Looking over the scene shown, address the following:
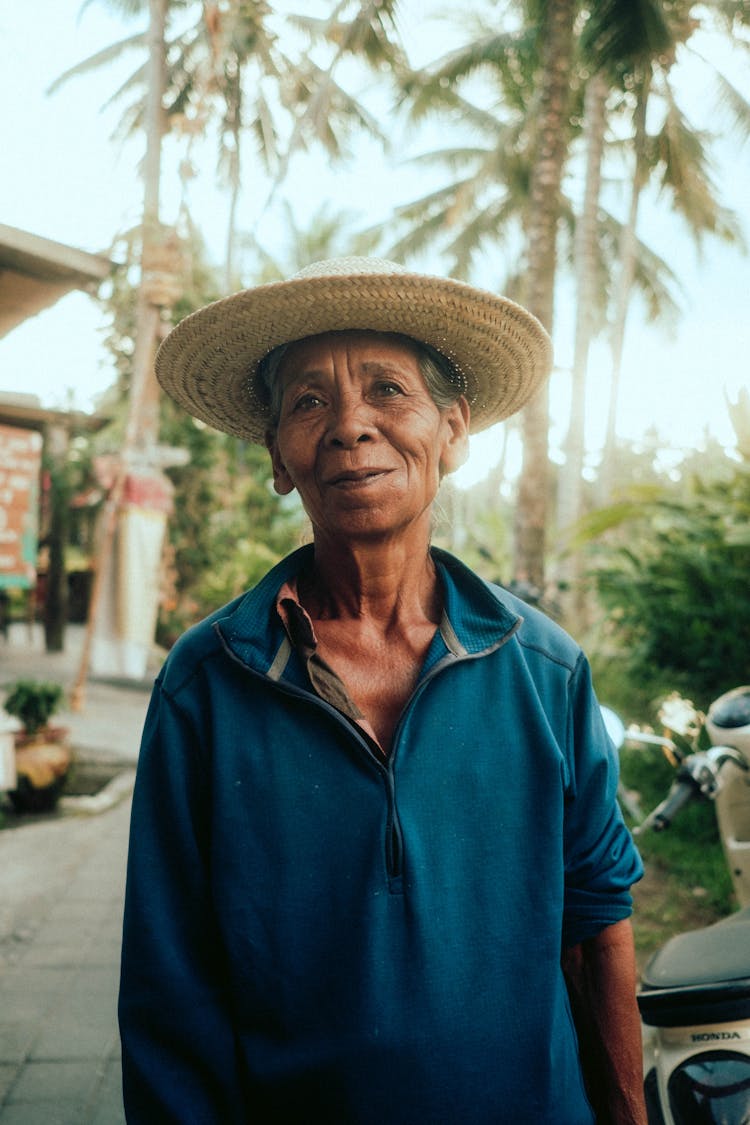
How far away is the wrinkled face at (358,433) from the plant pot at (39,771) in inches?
206

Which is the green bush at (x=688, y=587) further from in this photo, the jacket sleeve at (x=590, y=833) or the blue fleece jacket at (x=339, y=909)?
the blue fleece jacket at (x=339, y=909)

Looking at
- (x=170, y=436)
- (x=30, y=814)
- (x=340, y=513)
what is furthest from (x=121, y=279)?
(x=340, y=513)

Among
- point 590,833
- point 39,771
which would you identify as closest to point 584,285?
point 39,771

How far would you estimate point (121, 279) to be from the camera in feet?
30.6

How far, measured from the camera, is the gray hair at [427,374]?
148cm

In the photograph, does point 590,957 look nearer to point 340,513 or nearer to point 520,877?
point 520,877

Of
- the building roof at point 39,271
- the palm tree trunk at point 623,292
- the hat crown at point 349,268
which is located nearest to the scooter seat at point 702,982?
the hat crown at point 349,268

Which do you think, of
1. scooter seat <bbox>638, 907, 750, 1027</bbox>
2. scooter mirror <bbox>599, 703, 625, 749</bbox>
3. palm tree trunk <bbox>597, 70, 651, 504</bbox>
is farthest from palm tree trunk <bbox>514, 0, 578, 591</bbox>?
palm tree trunk <bbox>597, 70, 651, 504</bbox>

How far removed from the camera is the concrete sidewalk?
9.09ft

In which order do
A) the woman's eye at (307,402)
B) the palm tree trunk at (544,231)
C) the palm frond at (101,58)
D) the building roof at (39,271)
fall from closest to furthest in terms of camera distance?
the woman's eye at (307,402), the building roof at (39,271), the palm tree trunk at (544,231), the palm frond at (101,58)

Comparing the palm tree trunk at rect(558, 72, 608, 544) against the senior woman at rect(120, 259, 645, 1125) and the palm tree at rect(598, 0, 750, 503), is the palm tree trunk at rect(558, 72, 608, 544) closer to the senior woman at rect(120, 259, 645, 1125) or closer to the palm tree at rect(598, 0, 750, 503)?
the palm tree at rect(598, 0, 750, 503)

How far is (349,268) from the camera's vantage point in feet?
4.58

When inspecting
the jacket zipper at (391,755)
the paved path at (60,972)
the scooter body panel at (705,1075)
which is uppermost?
the jacket zipper at (391,755)

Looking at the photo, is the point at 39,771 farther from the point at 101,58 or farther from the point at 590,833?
the point at 101,58
